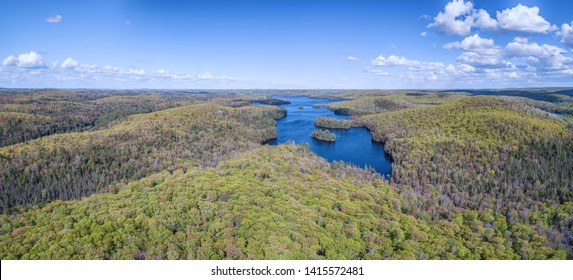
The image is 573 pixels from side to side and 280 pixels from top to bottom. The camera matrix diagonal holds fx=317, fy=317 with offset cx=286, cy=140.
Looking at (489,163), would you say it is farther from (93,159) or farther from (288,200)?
(93,159)

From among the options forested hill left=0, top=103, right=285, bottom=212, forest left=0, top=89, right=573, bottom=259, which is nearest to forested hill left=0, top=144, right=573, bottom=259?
forest left=0, top=89, right=573, bottom=259

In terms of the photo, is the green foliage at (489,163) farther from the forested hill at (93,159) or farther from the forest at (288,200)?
the forested hill at (93,159)

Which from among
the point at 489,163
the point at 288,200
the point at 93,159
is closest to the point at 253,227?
the point at 288,200

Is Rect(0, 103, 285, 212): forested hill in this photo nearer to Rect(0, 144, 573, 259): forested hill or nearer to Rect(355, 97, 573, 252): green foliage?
Rect(0, 144, 573, 259): forested hill

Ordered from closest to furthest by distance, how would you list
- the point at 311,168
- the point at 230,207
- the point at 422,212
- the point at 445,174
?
the point at 230,207 < the point at 422,212 < the point at 311,168 < the point at 445,174

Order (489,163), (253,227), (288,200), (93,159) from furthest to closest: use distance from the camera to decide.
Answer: (93,159) < (489,163) < (288,200) < (253,227)

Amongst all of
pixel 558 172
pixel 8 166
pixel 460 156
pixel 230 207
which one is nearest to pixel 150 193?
pixel 230 207

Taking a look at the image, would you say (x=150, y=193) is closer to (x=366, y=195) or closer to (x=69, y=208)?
(x=69, y=208)
